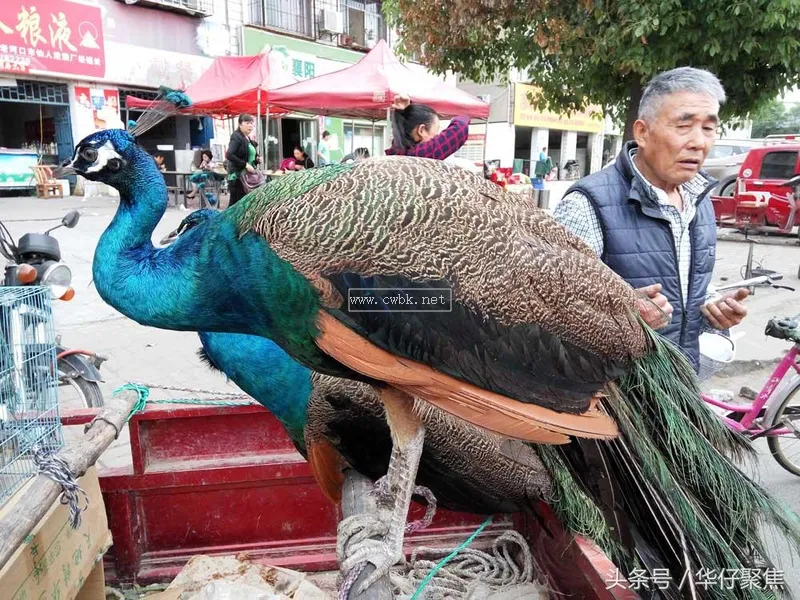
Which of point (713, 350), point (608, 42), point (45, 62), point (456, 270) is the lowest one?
point (713, 350)

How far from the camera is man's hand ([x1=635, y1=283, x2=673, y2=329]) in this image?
1.83m

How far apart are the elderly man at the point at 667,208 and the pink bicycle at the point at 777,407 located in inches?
52.7

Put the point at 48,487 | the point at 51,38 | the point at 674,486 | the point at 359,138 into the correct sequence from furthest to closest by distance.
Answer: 1. the point at 359,138
2. the point at 51,38
3. the point at 674,486
4. the point at 48,487

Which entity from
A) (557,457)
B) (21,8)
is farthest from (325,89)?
(21,8)

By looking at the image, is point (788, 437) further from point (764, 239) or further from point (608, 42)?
point (764, 239)

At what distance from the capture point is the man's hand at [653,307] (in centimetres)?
183

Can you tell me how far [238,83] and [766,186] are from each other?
9247 mm

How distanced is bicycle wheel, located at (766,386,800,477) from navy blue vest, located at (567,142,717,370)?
65.7 inches

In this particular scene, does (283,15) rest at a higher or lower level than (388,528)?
higher

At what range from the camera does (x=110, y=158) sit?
1.81m

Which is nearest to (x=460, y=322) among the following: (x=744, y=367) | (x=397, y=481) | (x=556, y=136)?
(x=397, y=481)

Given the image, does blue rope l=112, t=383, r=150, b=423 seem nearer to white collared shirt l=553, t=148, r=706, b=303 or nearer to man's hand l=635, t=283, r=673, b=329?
white collared shirt l=553, t=148, r=706, b=303

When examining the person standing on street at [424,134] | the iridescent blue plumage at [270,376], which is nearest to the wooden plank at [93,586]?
the iridescent blue plumage at [270,376]

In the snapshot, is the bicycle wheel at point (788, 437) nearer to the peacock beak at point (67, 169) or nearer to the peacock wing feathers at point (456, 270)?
the peacock wing feathers at point (456, 270)
